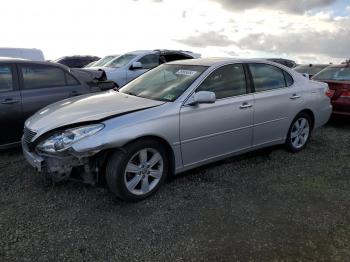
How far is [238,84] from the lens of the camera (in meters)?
4.90

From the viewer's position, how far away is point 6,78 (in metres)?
5.32

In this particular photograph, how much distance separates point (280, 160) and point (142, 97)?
2.40 metres

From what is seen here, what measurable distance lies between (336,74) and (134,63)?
4989mm

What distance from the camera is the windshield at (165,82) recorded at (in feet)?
14.4

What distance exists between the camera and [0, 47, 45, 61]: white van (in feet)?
55.2

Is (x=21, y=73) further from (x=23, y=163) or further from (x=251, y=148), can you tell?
(x=251, y=148)

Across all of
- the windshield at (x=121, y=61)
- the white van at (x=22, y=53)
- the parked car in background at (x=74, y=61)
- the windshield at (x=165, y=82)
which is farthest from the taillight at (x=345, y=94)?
the white van at (x=22, y=53)

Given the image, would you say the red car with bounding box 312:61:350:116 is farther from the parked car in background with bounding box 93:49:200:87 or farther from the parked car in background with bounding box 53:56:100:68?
the parked car in background with bounding box 53:56:100:68

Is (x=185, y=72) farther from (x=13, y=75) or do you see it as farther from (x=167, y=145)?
(x=13, y=75)

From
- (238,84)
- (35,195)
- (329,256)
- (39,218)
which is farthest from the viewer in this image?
(238,84)

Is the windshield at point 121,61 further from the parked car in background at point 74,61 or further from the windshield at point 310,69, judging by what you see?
Result: the parked car in background at point 74,61

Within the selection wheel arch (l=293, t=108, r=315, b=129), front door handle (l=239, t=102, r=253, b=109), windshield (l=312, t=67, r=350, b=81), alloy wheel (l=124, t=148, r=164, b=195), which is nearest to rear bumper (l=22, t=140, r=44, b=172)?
alloy wheel (l=124, t=148, r=164, b=195)

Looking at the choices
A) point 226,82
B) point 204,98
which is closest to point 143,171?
point 204,98

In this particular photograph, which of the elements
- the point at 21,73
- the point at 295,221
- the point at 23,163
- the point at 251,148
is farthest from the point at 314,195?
the point at 21,73
